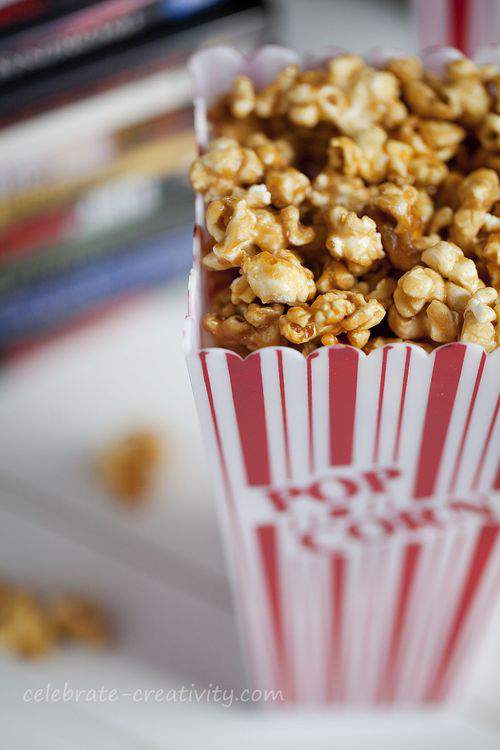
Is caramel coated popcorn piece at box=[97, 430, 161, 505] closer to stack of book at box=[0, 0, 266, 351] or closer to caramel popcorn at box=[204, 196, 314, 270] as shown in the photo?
stack of book at box=[0, 0, 266, 351]

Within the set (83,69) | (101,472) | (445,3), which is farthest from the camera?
(101,472)

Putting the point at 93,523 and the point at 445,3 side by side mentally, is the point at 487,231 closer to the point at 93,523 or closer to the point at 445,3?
the point at 445,3

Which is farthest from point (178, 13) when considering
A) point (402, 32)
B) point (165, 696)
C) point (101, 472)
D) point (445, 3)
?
point (165, 696)

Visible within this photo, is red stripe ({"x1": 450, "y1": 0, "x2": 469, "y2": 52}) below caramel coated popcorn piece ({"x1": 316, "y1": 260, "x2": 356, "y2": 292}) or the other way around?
the other way around

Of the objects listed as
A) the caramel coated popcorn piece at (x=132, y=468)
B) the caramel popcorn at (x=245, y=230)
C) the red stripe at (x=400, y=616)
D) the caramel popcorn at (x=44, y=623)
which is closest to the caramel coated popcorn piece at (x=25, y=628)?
the caramel popcorn at (x=44, y=623)

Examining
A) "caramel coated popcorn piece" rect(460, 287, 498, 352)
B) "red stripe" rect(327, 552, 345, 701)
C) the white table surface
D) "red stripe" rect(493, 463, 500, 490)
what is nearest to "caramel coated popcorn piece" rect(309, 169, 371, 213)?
"caramel coated popcorn piece" rect(460, 287, 498, 352)

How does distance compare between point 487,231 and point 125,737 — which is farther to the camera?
point 125,737

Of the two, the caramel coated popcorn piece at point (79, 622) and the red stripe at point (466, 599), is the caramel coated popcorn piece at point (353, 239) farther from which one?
the caramel coated popcorn piece at point (79, 622)
